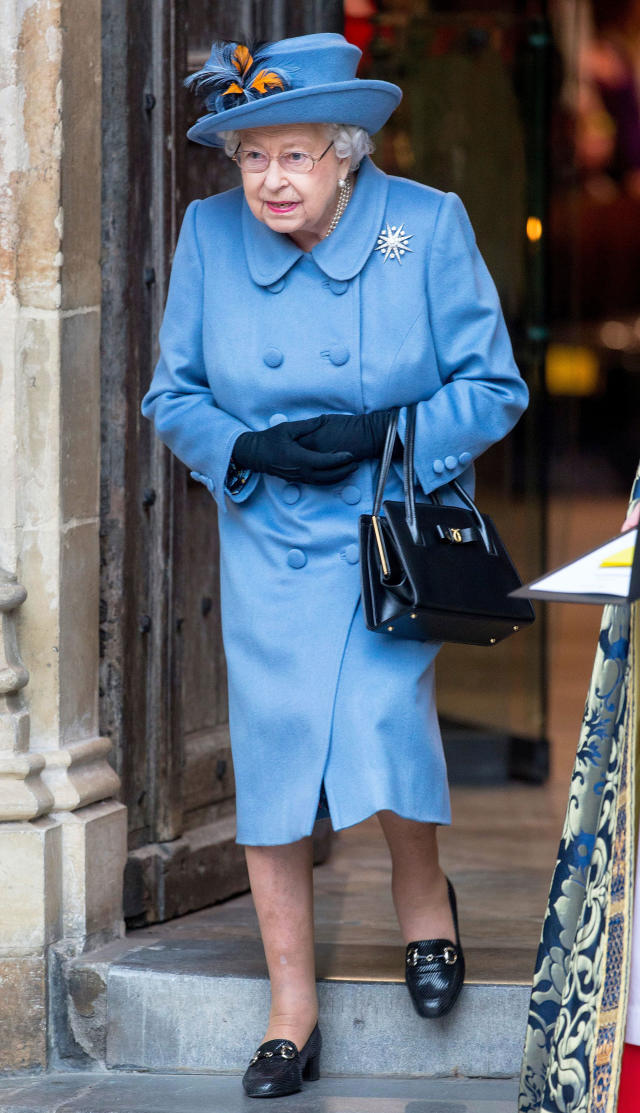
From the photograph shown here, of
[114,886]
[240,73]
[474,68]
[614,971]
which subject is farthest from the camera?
[474,68]

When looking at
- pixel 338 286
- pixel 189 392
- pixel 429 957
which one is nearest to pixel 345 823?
pixel 429 957

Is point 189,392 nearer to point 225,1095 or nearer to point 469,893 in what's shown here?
point 225,1095

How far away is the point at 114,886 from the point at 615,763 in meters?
1.71

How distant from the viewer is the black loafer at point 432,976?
3.55 meters

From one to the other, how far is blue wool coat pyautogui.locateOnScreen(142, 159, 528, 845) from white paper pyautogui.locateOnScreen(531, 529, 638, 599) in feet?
2.72

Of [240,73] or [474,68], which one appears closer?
[240,73]

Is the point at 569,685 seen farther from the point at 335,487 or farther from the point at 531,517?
the point at 335,487

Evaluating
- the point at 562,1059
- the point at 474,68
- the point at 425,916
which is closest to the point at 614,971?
the point at 562,1059

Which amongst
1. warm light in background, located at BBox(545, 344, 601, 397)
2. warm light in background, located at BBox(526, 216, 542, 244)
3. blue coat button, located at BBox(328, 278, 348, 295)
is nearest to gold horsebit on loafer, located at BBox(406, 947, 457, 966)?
blue coat button, located at BBox(328, 278, 348, 295)

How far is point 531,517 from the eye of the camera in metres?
6.33

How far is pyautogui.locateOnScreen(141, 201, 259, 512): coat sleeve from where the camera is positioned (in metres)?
3.38

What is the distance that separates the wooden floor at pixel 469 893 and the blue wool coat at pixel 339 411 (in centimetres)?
62

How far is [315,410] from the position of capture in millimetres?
3367

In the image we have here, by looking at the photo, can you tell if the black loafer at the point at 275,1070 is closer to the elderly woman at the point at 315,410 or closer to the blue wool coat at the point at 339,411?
the elderly woman at the point at 315,410
